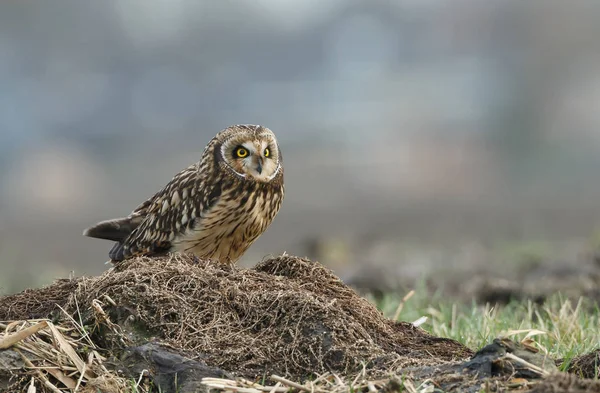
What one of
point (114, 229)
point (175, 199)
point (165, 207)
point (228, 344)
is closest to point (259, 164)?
point (175, 199)

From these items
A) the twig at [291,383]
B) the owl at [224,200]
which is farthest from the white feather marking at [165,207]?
the twig at [291,383]

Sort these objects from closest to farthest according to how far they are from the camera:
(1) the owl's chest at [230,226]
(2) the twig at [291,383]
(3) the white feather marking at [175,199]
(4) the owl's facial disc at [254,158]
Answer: (2) the twig at [291,383] → (4) the owl's facial disc at [254,158] → (1) the owl's chest at [230,226] → (3) the white feather marking at [175,199]

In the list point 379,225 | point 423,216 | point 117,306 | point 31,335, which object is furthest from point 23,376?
point 423,216

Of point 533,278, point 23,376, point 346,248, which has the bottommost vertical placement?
point 23,376

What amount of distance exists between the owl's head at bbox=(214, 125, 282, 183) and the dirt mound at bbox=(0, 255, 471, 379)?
121cm

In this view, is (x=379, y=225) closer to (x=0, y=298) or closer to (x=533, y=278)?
(x=533, y=278)

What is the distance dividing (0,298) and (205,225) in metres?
1.52

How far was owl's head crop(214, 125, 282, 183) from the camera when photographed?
629 cm

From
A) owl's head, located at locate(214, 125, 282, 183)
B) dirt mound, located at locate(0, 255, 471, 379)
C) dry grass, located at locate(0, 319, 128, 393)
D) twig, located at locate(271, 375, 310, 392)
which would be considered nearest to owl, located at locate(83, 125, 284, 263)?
owl's head, located at locate(214, 125, 282, 183)

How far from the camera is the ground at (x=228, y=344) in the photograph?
4160mm

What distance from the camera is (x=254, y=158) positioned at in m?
6.30

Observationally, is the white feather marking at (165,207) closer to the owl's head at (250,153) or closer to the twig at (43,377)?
the owl's head at (250,153)

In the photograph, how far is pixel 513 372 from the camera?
4086 mm

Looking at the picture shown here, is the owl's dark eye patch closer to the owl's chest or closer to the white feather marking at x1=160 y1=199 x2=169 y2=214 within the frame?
the owl's chest
